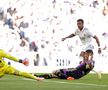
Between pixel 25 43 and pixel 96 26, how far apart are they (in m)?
3.64

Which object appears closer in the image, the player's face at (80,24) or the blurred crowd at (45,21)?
the player's face at (80,24)

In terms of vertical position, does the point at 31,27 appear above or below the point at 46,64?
above

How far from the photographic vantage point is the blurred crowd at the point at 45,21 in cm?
2227

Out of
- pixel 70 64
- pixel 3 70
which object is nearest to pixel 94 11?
pixel 70 64

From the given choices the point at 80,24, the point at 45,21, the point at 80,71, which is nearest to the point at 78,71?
the point at 80,71

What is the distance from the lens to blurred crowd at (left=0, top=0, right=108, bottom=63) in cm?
2227

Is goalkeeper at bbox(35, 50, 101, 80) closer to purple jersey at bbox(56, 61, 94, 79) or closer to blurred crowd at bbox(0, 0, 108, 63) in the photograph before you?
purple jersey at bbox(56, 61, 94, 79)

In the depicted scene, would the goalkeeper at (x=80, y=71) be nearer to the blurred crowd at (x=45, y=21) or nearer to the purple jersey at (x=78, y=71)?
the purple jersey at (x=78, y=71)

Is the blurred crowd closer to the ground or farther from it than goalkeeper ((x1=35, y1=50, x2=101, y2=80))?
farther from it

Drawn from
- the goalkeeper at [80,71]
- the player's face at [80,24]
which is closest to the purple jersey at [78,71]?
the goalkeeper at [80,71]

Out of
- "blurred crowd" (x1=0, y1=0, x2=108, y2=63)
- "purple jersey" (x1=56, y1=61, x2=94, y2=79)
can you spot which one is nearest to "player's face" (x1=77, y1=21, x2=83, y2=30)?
"purple jersey" (x1=56, y1=61, x2=94, y2=79)

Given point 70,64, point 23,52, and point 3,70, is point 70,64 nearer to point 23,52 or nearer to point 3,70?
point 23,52

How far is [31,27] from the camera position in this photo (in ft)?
74.9

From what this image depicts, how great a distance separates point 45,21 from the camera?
23.2 metres
